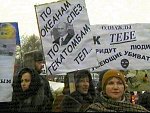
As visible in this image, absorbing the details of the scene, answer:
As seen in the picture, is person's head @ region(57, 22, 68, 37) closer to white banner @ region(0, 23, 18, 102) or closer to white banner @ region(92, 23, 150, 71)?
white banner @ region(0, 23, 18, 102)

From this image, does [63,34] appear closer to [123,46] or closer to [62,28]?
[62,28]

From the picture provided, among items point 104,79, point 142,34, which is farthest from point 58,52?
point 142,34

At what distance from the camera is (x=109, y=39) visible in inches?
187

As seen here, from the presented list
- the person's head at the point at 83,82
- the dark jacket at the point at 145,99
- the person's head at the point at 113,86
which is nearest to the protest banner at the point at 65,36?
the person's head at the point at 83,82

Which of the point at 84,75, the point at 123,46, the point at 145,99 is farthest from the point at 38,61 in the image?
the point at 145,99

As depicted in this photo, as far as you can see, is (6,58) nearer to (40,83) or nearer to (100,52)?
(40,83)

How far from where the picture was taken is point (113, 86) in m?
2.52

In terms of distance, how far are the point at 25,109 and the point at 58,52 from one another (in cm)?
60

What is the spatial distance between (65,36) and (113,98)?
4.02ft

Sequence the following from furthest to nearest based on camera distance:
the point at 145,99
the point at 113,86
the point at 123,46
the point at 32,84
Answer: the point at 145,99 < the point at 123,46 < the point at 32,84 < the point at 113,86

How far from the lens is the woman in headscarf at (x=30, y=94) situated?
10.5ft

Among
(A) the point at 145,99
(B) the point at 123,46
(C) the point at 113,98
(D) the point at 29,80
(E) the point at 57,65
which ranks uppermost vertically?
(B) the point at 123,46

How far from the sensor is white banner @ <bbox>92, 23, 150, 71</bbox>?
15.0ft

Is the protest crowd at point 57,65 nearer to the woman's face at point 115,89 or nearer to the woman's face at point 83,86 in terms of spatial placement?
the woman's face at point 83,86
